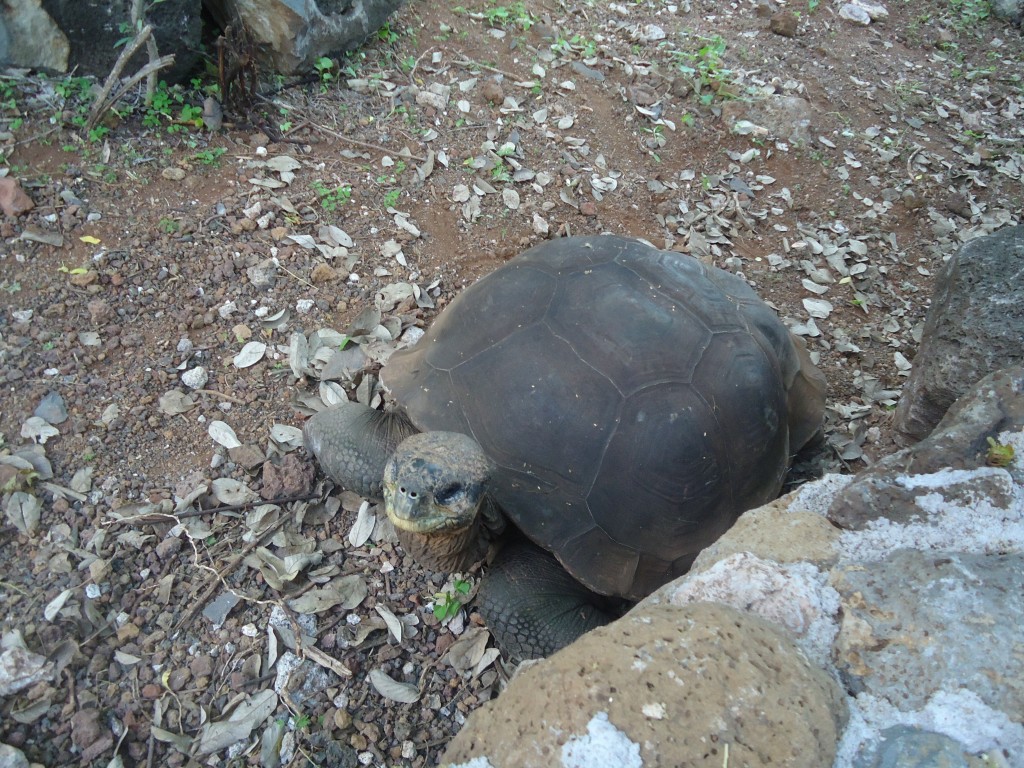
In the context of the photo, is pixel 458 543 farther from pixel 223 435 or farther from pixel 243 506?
pixel 223 435

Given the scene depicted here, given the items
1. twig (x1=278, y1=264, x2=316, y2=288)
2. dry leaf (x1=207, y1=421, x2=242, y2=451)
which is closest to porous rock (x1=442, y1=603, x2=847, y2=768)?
dry leaf (x1=207, y1=421, x2=242, y2=451)

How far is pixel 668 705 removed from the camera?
1.11 meters

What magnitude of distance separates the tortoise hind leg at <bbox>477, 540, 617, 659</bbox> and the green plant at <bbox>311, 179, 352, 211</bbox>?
188cm

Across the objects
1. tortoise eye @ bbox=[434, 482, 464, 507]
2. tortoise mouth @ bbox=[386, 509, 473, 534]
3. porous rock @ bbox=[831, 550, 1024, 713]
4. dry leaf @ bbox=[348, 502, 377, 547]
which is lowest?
dry leaf @ bbox=[348, 502, 377, 547]

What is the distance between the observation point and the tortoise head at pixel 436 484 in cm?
176

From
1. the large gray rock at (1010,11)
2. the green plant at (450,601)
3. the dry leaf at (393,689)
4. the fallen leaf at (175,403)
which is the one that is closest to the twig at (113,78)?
the fallen leaf at (175,403)

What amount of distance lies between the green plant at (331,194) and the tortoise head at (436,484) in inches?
72.5

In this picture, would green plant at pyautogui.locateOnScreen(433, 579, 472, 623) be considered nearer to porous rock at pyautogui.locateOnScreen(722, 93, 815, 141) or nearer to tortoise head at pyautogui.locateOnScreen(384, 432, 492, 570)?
tortoise head at pyautogui.locateOnScreen(384, 432, 492, 570)

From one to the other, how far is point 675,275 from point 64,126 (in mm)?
2737

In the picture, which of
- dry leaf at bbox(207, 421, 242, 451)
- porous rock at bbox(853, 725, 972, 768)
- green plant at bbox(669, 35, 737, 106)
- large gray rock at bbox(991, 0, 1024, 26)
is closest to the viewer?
porous rock at bbox(853, 725, 972, 768)

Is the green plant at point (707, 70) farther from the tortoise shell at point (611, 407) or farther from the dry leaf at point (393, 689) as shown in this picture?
the dry leaf at point (393, 689)

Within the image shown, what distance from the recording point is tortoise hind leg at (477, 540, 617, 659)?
2158 millimetres

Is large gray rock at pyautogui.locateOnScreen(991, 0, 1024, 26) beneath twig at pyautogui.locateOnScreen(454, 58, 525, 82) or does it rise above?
above

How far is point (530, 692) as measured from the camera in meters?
1.18
